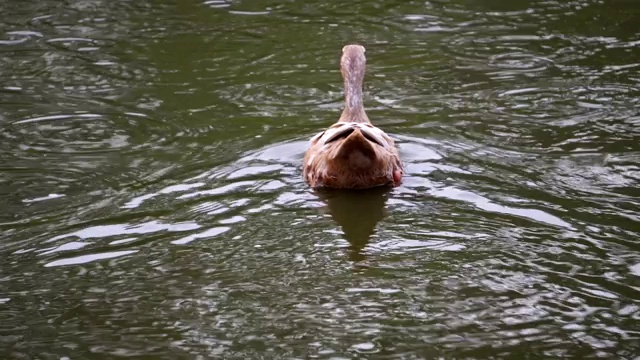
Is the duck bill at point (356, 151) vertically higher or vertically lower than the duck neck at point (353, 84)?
lower

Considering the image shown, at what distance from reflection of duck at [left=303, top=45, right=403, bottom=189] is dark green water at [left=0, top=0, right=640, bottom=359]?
139 millimetres

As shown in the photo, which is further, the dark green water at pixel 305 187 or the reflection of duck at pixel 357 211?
the reflection of duck at pixel 357 211

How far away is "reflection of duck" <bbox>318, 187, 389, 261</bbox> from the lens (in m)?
6.47

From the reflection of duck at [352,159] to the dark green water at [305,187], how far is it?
0.14 meters

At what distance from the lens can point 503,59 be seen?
1009cm

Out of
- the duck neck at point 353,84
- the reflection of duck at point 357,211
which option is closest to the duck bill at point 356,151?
the reflection of duck at point 357,211

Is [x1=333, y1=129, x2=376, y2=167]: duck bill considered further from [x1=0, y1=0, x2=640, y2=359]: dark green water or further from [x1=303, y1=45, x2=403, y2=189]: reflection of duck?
[x1=0, y1=0, x2=640, y2=359]: dark green water

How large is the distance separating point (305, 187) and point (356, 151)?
0.50m

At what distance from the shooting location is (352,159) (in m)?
7.16

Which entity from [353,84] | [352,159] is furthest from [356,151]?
[353,84]

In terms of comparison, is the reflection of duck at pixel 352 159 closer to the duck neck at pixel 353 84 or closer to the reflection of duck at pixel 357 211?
the reflection of duck at pixel 357 211

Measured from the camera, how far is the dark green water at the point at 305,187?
A: 5.28m

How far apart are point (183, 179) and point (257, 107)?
175 cm

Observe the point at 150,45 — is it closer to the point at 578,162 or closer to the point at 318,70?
the point at 318,70
